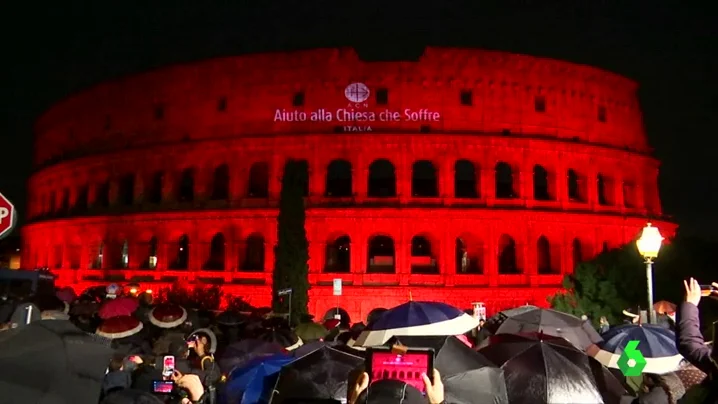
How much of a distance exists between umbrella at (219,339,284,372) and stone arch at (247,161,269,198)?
25936 mm

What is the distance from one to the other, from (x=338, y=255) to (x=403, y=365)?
31107 mm

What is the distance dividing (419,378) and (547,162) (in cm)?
3075

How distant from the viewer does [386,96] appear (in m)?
32.6

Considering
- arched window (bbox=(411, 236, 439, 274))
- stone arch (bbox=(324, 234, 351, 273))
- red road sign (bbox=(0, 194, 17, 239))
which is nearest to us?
red road sign (bbox=(0, 194, 17, 239))

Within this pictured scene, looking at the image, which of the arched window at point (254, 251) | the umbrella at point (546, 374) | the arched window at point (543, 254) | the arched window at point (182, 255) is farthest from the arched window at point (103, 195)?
the umbrella at point (546, 374)

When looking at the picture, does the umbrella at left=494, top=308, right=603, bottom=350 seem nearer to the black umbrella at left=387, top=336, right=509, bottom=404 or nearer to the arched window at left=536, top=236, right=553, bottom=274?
A: the black umbrella at left=387, top=336, right=509, bottom=404

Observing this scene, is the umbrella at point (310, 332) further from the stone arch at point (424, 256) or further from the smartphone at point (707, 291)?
the stone arch at point (424, 256)

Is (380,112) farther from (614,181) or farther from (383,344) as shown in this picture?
(383,344)

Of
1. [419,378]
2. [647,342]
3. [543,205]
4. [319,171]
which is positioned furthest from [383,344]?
[543,205]

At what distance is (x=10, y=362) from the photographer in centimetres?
482

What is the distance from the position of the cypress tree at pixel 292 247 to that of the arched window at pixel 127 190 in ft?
45.0

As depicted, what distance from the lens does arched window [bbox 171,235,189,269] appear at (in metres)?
35.7

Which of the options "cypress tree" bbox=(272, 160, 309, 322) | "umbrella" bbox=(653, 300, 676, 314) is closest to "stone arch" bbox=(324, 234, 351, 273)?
"cypress tree" bbox=(272, 160, 309, 322)

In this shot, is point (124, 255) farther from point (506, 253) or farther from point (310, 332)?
point (310, 332)
